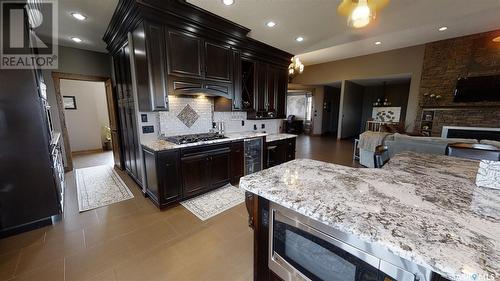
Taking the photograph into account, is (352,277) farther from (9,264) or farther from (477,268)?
(9,264)

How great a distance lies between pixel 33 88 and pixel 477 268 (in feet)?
11.3

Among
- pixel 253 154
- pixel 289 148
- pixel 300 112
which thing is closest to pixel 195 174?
pixel 253 154

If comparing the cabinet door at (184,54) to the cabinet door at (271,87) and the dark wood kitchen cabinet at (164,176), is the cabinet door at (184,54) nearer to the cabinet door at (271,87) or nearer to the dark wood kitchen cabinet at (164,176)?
the dark wood kitchen cabinet at (164,176)

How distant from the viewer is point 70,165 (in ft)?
14.0

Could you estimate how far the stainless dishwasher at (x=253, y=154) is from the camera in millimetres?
3496

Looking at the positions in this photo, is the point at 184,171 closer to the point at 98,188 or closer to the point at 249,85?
the point at 98,188

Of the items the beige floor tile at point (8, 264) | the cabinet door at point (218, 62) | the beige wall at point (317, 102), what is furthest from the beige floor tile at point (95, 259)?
the beige wall at point (317, 102)

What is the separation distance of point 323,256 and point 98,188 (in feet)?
12.9

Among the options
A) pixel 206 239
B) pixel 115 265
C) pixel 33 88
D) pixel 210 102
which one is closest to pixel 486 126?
pixel 210 102

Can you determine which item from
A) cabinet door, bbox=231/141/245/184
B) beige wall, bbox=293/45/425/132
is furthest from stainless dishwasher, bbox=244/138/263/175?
beige wall, bbox=293/45/425/132

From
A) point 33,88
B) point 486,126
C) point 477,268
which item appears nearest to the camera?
point 477,268

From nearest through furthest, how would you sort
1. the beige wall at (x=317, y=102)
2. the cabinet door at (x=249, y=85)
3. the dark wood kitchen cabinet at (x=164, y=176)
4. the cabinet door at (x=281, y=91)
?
the dark wood kitchen cabinet at (x=164, y=176) < the cabinet door at (x=249, y=85) < the cabinet door at (x=281, y=91) < the beige wall at (x=317, y=102)

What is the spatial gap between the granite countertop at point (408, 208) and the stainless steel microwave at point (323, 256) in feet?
0.24

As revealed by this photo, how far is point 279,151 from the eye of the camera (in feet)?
13.5
